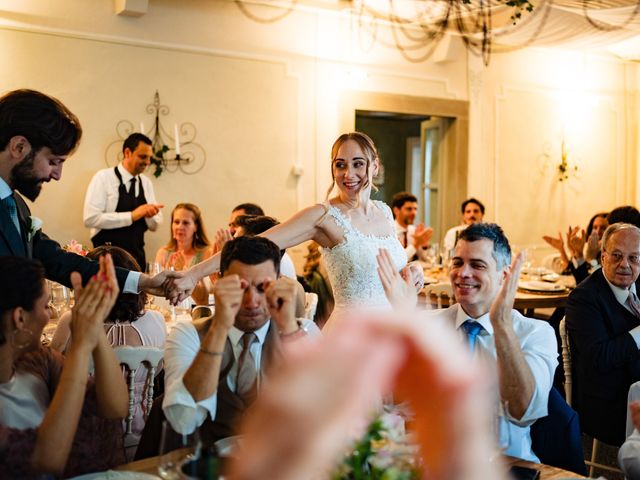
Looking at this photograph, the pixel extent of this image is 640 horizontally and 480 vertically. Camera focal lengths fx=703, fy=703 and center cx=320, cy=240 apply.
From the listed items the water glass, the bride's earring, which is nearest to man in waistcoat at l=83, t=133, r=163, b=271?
the bride's earring

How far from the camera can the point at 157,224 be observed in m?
6.36

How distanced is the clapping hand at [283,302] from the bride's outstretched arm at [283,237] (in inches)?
38.6

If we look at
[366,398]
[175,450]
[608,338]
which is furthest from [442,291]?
[366,398]

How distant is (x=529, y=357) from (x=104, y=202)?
A: 4.57m

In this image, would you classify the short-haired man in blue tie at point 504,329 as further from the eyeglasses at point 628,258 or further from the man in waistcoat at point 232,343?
the eyeglasses at point 628,258

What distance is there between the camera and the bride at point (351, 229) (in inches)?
133

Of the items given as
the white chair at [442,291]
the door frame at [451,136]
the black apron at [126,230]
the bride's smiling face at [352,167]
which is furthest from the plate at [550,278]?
the black apron at [126,230]

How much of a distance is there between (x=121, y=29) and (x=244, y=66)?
127 cm

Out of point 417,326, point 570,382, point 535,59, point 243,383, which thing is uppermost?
point 535,59

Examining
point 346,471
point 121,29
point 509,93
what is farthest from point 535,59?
point 346,471

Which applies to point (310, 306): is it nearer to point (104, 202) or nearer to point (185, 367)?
point (185, 367)

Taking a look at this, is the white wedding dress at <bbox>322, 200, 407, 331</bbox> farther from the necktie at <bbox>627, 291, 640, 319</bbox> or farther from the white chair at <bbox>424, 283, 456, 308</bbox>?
the white chair at <bbox>424, 283, 456, 308</bbox>

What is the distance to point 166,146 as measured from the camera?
6.70 metres

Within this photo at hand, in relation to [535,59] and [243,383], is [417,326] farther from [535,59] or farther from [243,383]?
[535,59]
